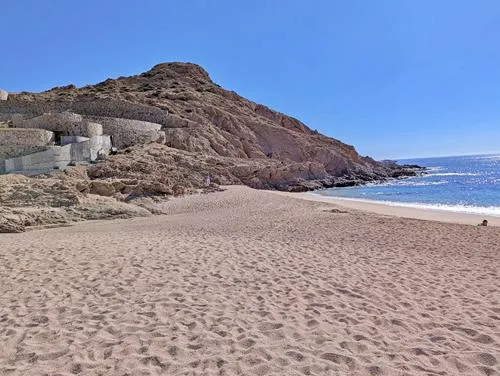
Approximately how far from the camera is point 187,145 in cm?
3141

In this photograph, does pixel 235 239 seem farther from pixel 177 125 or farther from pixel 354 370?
pixel 177 125

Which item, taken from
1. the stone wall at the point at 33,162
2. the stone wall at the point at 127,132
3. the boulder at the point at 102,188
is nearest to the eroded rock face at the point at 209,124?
the stone wall at the point at 127,132

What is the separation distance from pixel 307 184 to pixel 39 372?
3278 centimetres

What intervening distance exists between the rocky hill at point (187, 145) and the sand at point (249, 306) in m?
6.52

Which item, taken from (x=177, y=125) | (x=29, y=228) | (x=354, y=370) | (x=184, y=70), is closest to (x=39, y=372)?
(x=354, y=370)

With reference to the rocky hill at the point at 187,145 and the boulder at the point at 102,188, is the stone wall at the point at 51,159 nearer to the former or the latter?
the rocky hill at the point at 187,145

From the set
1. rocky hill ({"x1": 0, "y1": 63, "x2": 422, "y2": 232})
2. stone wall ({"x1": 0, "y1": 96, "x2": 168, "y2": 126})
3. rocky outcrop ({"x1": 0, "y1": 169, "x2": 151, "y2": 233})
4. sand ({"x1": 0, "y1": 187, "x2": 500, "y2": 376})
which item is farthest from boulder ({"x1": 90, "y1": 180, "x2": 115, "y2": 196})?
stone wall ({"x1": 0, "y1": 96, "x2": 168, "y2": 126})

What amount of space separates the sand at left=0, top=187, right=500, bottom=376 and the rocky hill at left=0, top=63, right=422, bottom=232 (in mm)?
6522

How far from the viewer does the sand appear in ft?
11.1

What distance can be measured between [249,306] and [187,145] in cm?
2761

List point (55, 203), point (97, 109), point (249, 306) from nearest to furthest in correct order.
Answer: point (249, 306), point (55, 203), point (97, 109)

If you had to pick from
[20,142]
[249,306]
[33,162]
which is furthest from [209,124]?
[249,306]

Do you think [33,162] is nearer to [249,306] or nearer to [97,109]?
[97,109]

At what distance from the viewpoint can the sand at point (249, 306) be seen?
11.1 feet
